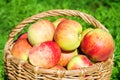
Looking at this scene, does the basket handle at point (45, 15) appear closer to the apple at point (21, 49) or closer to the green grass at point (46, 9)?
the apple at point (21, 49)

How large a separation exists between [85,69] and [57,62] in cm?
23

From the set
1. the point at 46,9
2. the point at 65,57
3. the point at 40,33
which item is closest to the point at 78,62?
the point at 65,57

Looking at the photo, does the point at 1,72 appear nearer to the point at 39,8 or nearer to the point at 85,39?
the point at 85,39

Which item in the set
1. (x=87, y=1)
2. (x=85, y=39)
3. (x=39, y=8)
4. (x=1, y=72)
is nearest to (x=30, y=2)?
(x=39, y=8)

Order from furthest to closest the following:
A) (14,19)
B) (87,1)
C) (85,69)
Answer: (87,1)
(14,19)
(85,69)

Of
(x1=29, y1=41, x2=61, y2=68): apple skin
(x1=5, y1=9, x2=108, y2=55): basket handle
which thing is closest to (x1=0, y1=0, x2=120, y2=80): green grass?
(x1=5, y1=9, x2=108, y2=55): basket handle

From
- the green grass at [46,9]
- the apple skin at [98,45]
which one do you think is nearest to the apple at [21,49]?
the apple skin at [98,45]

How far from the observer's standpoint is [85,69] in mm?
2143

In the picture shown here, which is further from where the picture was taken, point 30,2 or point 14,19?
point 30,2

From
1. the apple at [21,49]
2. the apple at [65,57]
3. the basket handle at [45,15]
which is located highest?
the basket handle at [45,15]

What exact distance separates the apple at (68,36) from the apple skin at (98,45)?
0.07m

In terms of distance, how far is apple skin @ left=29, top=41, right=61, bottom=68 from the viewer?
220 cm

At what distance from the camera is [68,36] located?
229 centimetres

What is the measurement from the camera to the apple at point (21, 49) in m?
2.33
